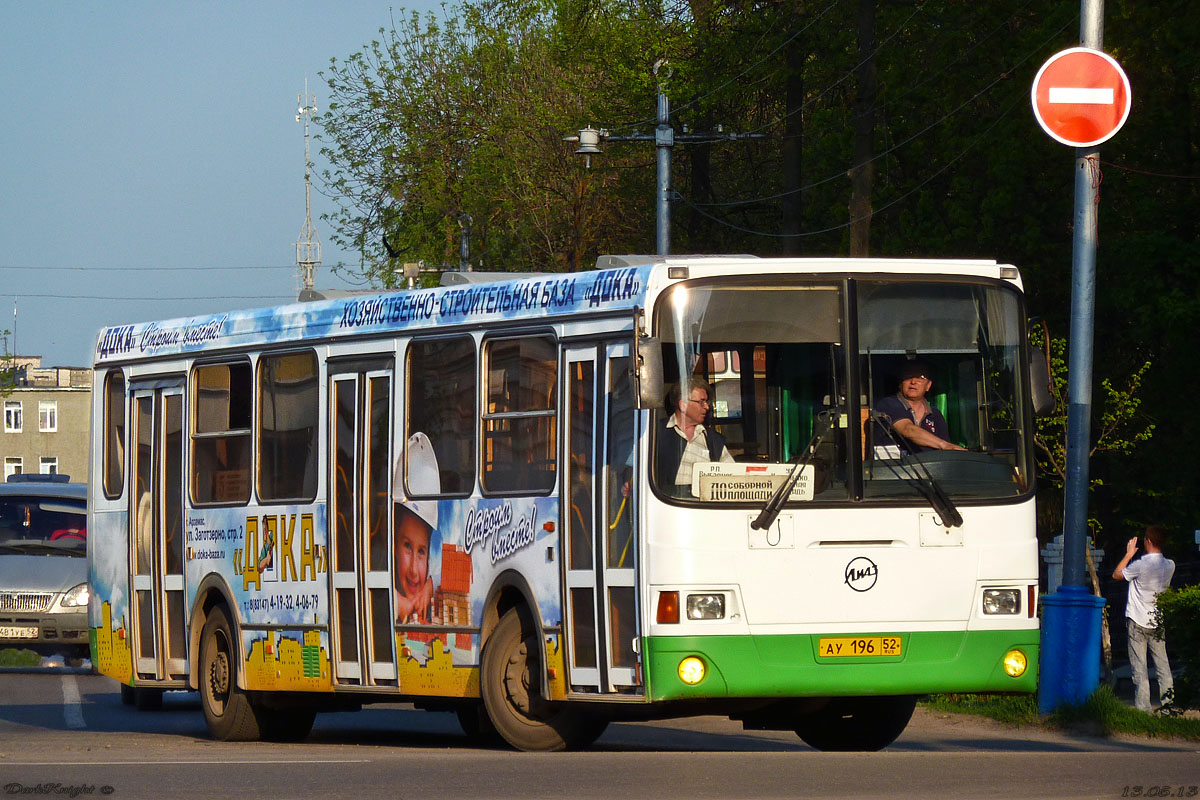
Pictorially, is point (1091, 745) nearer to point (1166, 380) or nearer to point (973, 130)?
point (1166, 380)

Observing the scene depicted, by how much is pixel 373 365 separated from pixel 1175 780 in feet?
19.5

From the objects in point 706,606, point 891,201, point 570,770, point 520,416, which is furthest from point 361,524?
point 891,201

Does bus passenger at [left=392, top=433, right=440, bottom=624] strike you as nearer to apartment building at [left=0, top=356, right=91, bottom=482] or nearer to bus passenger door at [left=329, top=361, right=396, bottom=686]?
bus passenger door at [left=329, top=361, right=396, bottom=686]

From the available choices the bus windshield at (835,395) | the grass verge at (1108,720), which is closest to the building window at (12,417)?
the grass verge at (1108,720)

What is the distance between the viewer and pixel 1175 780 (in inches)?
400

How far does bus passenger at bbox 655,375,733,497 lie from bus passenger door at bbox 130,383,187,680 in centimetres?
569

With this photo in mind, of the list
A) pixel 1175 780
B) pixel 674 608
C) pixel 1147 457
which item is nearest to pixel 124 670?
pixel 674 608

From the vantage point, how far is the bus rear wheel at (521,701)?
12500mm

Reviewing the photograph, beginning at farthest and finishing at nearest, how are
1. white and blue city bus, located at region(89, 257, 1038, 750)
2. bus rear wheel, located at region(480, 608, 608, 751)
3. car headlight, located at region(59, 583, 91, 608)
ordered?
car headlight, located at region(59, 583, 91, 608)
bus rear wheel, located at region(480, 608, 608, 751)
white and blue city bus, located at region(89, 257, 1038, 750)

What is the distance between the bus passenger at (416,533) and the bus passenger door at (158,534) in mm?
2933

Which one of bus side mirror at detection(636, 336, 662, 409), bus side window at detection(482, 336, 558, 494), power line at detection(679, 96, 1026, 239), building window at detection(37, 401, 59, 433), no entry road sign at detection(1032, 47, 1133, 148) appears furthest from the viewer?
building window at detection(37, 401, 59, 433)

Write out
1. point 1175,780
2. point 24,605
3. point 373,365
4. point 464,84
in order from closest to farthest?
point 1175,780
point 373,365
point 24,605
point 464,84

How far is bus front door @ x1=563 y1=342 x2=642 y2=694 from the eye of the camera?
37.9 ft

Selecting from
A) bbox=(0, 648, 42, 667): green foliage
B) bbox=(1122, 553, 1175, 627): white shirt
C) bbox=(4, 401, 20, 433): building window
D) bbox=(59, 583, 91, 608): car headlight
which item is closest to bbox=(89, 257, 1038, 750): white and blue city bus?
bbox=(1122, 553, 1175, 627): white shirt
